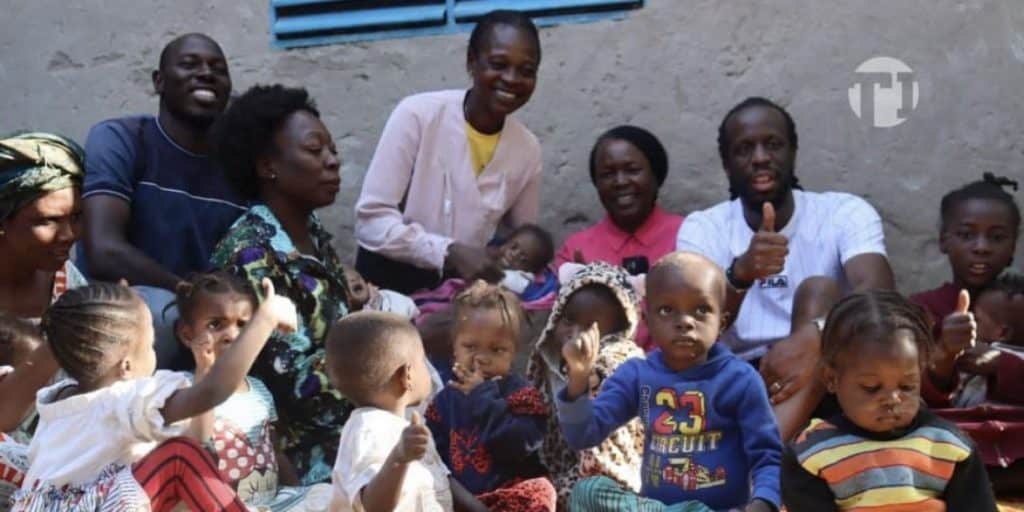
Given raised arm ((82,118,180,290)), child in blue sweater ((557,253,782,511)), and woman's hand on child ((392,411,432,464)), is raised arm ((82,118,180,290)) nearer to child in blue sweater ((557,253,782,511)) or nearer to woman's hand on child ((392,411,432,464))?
child in blue sweater ((557,253,782,511))

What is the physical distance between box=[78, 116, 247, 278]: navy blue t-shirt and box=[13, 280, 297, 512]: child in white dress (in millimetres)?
1491

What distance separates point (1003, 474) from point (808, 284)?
34.3 inches

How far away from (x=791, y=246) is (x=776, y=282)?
0.48 ft

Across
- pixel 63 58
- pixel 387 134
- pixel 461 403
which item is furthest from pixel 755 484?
pixel 63 58

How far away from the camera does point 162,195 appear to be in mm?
5762

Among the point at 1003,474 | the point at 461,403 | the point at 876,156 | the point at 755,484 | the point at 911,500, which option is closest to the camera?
the point at 911,500

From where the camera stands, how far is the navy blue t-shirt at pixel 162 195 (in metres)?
5.73

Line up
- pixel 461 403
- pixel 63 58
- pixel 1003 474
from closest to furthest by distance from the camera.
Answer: pixel 461 403 < pixel 1003 474 < pixel 63 58

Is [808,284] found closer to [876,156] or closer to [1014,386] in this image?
[1014,386]

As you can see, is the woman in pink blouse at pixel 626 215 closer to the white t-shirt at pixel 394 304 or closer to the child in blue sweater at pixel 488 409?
the white t-shirt at pixel 394 304

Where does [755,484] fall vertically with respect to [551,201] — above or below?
below

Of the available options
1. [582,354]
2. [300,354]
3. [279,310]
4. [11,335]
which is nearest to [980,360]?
[582,354]

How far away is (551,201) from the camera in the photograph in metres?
6.82

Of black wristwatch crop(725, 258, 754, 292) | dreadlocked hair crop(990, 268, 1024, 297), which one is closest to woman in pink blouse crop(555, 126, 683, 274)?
black wristwatch crop(725, 258, 754, 292)
